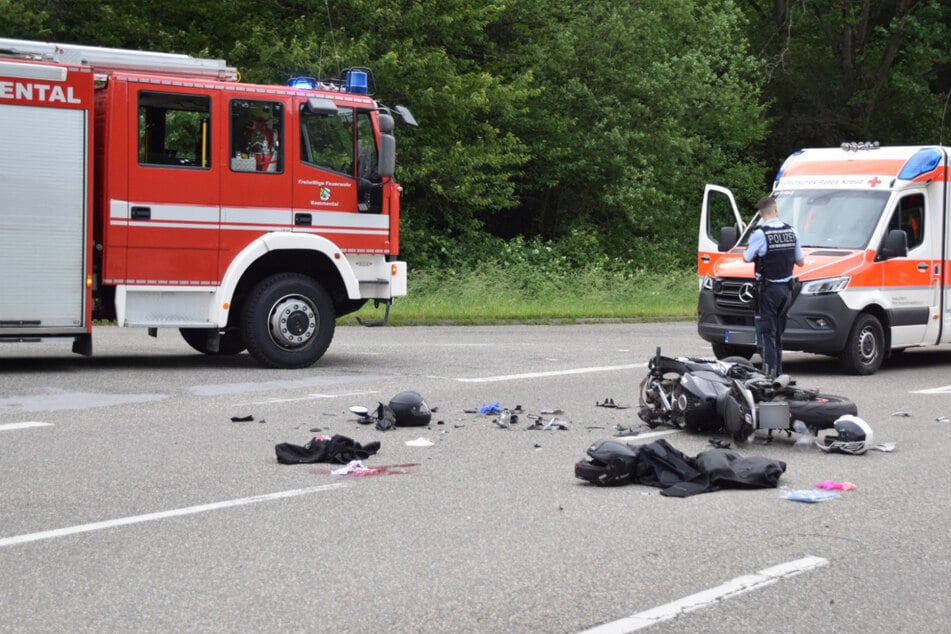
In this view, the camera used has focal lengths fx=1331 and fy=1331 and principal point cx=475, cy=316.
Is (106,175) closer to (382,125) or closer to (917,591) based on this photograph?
(382,125)

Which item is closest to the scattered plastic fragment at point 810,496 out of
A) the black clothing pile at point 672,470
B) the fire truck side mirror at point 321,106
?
the black clothing pile at point 672,470

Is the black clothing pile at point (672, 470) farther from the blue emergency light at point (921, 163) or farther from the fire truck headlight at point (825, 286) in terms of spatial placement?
the blue emergency light at point (921, 163)

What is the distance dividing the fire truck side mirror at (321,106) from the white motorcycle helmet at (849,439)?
7.13 metres

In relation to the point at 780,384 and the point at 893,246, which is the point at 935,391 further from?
the point at 780,384

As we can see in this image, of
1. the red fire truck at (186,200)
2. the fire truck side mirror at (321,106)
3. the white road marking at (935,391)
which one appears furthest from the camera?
the fire truck side mirror at (321,106)

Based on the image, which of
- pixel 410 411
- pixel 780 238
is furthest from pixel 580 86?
pixel 410 411

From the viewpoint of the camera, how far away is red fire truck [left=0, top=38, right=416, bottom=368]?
13523 millimetres

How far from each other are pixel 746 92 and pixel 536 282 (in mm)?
13941

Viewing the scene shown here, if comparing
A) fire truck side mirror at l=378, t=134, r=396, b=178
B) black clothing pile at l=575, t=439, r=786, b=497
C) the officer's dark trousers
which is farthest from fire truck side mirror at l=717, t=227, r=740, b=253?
black clothing pile at l=575, t=439, r=786, b=497

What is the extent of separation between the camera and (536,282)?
30578 millimetres

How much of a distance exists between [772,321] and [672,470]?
5.60m

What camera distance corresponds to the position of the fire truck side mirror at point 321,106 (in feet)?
47.7

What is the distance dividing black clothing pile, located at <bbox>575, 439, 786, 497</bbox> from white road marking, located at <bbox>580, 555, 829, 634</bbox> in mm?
1795

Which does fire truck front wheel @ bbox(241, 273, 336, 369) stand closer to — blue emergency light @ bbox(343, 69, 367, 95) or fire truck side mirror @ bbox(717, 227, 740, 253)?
blue emergency light @ bbox(343, 69, 367, 95)
